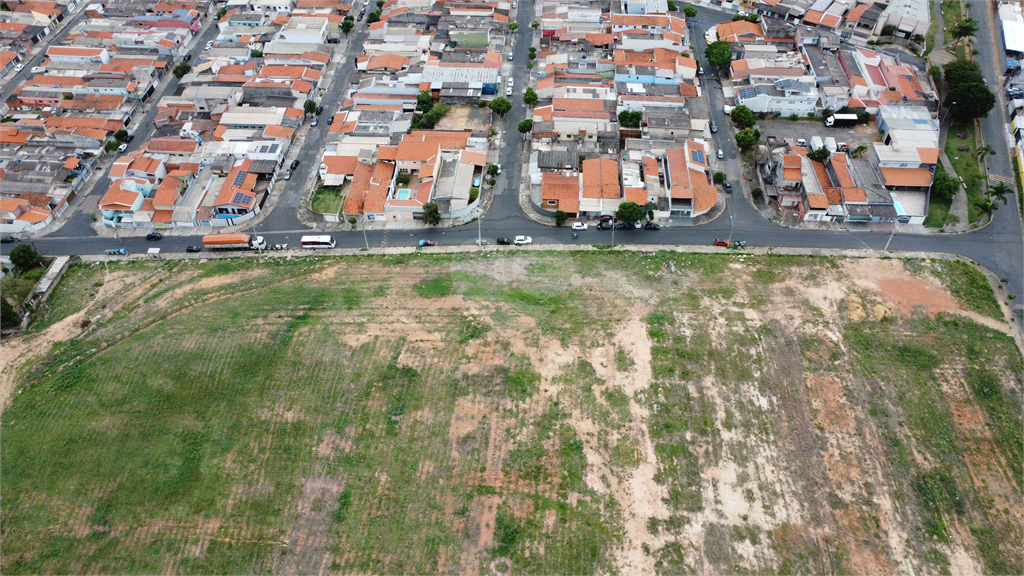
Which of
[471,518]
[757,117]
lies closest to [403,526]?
[471,518]

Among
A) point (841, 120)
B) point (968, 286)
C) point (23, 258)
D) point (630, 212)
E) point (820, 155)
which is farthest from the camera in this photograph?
point (841, 120)

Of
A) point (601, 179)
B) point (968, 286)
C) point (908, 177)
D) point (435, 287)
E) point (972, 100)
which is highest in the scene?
point (972, 100)

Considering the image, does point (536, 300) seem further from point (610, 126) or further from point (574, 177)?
point (610, 126)

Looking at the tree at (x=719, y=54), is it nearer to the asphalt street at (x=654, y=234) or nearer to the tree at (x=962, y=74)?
the asphalt street at (x=654, y=234)

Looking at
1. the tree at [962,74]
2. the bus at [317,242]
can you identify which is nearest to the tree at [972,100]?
the tree at [962,74]

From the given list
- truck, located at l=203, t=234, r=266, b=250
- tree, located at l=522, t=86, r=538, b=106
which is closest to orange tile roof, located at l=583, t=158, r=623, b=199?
tree, located at l=522, t=86, r=538, b=106

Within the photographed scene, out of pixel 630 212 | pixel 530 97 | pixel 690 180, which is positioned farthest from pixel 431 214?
pixel 690 180

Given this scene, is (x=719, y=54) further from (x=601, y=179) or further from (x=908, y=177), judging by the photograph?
(x=601, y=179)
